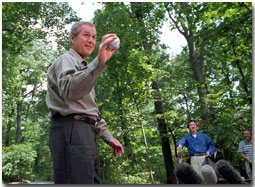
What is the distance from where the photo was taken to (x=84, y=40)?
1304mm

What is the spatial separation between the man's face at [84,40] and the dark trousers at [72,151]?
1.26ft

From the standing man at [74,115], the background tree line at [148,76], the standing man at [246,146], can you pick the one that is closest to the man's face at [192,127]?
the standing man at [246,146]

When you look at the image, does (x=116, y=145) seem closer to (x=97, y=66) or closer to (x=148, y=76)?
(x=97, y=66)

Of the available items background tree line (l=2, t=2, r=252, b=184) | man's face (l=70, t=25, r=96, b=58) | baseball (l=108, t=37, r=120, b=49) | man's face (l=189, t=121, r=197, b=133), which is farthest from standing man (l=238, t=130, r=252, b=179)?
baseball (l=108, t=37, r=120, b=49)

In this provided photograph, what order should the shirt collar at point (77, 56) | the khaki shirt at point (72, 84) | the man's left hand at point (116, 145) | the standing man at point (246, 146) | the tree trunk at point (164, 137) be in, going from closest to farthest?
the khaki shirt at point (72, 84)
the shirt collar at point (77, 56)
the man's left hand at point (116, 145)
the standing man at point (246, 146)
the tree trunk at point (164, 137)

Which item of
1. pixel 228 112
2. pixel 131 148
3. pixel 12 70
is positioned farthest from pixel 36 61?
pixel 228 112

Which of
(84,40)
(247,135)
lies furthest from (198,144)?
(84,40)

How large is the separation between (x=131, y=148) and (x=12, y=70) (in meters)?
5.68

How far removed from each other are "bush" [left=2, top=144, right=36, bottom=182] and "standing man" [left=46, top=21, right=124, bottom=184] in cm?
1329

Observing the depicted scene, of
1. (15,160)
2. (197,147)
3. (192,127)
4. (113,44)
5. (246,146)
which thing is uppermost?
(113,44)

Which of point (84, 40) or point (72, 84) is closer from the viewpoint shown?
point (72, 84)

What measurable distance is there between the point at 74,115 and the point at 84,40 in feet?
1.34

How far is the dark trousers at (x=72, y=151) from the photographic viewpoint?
1.08 meters

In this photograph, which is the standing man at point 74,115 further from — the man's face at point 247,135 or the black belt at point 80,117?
the man's face at point 247,135
